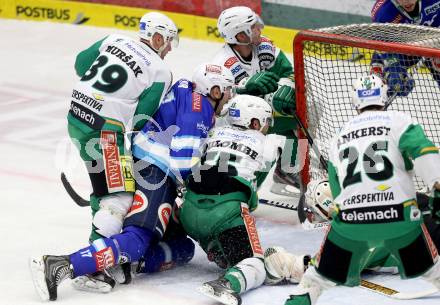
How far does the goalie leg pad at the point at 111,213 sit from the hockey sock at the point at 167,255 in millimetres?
217

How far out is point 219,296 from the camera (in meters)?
5.11

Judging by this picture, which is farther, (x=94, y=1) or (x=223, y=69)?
(x=94, y=1)

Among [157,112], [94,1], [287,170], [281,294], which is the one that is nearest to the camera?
[281,294]

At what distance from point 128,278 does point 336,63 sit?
1819 millimetres

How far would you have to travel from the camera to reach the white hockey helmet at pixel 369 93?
475 cm

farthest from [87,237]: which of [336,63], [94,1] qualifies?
[94,1]

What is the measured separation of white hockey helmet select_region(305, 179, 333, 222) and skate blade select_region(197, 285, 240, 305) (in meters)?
0.72

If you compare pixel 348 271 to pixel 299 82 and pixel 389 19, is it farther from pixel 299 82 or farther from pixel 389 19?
pixel 389 19

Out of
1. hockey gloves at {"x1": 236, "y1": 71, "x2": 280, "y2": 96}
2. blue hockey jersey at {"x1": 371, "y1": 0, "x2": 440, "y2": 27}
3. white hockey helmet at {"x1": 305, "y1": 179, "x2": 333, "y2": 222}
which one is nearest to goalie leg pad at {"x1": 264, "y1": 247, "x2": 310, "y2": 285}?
white hockey helmet at {"x1": 305, "y1": 179, "x2": 333, "y2": 222}

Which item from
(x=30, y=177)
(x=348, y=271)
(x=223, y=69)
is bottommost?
(x=30, y=177)

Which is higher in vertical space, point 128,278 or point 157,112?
point 157,112

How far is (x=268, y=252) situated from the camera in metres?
5.55

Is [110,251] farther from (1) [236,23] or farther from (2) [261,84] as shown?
(1) [236,23]

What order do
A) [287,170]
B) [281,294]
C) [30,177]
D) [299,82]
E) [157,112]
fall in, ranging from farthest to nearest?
1. [30,177]
2. [287,170]
3. [299,82]
4. [157,112]
5. [281,294]
